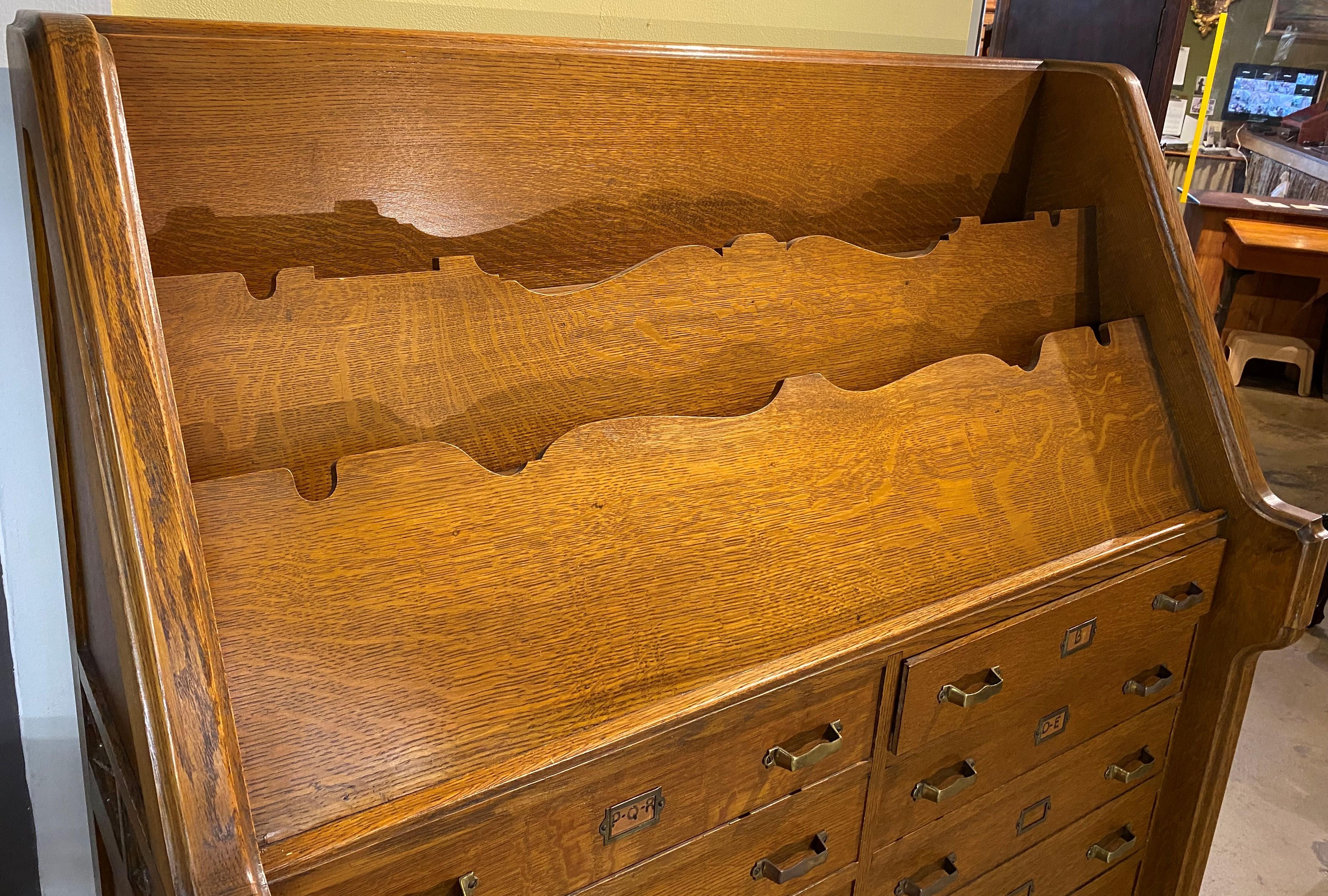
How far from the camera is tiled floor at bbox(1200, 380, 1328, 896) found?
2062 millimetres

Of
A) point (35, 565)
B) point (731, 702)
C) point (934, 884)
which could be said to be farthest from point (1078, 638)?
point (35, 565)

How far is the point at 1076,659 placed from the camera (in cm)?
126

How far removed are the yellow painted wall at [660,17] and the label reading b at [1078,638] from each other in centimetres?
93

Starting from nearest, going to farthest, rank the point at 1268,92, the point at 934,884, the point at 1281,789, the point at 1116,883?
the point at 934,884
the point at 1116,883
the point at 1281,789
the point at 1268,92

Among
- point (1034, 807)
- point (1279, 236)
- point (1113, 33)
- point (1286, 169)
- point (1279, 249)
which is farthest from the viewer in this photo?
point (1286, 169)

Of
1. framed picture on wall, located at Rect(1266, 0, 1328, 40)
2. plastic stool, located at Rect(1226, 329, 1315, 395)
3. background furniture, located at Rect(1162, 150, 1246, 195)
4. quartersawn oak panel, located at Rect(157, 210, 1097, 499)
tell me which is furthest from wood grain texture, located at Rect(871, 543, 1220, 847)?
framed picture on wall, located at Rect(1266, 0, 1328, 40)

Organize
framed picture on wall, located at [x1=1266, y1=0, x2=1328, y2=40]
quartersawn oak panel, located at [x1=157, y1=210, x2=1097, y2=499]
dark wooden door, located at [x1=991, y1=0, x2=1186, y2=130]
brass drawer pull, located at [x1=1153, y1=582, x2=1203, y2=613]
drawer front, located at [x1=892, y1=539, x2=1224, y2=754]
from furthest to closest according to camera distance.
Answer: framed picture on wall, located at [x1=1266, y1=0, x2=1328, y2=40]
dark wooden door, located at [x1=991, y1=0, x2=1186, y2=130]
brass drawer pull, located at [x1=1153, y1=582, x2=1203, y2=613]
drawer front, located at [x1=892, y1=539, x2=1224, y2=754]
quartersawn oak panel, located at [x1=157, y1=210, x2=1097, y2=499]

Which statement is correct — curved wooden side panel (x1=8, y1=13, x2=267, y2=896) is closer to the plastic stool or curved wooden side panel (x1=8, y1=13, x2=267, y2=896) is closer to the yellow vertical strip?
the yellow vertical strip

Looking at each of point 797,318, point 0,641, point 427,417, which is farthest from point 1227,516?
point 0,641

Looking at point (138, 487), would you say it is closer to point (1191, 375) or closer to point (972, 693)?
point (972, 693)

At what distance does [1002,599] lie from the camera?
1113 mm

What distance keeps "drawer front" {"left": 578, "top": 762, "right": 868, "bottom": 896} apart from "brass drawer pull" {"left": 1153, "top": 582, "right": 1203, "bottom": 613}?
54 cm

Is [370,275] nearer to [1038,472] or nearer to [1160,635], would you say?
[1038,472]

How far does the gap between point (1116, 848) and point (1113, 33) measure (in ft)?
6.68
